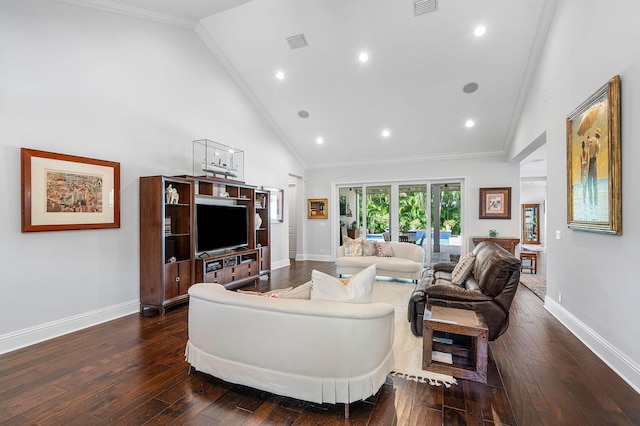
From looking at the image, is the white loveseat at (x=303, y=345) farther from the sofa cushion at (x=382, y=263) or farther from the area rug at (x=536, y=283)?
the area rug at (x=536, y=283)

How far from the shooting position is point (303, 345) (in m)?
2.01

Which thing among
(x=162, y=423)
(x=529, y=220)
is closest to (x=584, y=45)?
(x=162, y=423)

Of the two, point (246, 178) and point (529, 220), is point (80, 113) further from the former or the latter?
point (529, 220)

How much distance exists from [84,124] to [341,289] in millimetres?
3639

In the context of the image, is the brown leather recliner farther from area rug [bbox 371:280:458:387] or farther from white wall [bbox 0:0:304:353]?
white wall [bbox 0:0:304:353]

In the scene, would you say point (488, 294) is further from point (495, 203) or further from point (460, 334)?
point (495, 203)

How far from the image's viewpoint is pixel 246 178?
6348 millimetres

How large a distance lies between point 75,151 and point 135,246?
1.39m

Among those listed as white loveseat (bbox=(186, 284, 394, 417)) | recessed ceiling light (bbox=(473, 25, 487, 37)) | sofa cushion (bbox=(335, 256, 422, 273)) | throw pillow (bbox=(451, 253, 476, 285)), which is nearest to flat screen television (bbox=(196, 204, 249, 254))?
sofa cushion (bbox=(335, 256, 422, 273))

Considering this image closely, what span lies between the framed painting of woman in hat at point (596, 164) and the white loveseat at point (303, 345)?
2.30 metres

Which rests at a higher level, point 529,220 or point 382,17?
point 382,17

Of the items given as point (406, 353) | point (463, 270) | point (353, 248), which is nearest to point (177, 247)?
point (353, 248)

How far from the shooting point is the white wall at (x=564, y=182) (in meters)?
2.38

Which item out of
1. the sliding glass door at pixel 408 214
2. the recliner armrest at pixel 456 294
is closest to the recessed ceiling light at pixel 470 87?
the sliding glass door at pixel 408 214
